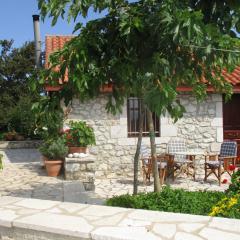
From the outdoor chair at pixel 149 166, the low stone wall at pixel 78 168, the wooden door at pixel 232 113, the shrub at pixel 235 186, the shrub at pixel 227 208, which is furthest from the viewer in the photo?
the wooden door at pixel 232 113

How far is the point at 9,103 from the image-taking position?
2045 centimetres

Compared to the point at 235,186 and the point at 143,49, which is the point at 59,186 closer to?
the point at 235,186

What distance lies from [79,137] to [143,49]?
17.9 ft

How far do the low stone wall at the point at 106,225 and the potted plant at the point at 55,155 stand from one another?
17.7 ft

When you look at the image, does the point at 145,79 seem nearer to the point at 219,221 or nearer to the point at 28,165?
the point at 219,221

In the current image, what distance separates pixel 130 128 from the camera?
10.4 meters

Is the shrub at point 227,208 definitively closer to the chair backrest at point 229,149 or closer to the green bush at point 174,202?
the green bush at point 174,202

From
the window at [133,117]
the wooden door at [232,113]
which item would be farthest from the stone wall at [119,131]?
the wooden door at [232,113]

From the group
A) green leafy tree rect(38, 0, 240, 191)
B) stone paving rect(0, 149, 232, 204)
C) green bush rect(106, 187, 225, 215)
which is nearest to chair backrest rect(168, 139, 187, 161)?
stone paving rect(0, 149, 232, 204)

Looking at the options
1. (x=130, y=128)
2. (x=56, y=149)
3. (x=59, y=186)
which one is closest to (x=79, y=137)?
(x=56, y=149)

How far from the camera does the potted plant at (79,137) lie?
9695 mm

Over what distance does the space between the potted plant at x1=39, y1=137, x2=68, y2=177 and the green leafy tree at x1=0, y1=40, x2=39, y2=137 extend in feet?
29.2

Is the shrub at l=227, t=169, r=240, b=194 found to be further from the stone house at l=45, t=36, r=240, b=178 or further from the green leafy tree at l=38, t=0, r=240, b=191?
the stone house at l=45, t=36, r=240, b=178

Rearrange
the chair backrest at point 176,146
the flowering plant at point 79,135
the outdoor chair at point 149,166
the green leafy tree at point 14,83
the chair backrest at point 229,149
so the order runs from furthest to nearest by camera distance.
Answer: the green leafy tree at point 14,83 < the chair backrest at point 176,146 < the flowering plant at point 79,135 < the chair backrest at point 229,149 < the outdoor chair at point 149,166
